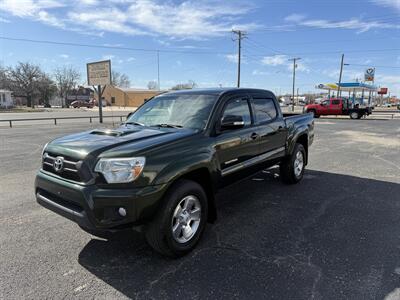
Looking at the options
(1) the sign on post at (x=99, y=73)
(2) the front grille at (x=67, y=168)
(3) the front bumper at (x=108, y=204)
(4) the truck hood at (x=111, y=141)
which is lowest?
(3) the front bumper at (x=108, y=204)

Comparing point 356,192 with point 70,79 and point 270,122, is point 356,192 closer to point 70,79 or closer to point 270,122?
point 270,122

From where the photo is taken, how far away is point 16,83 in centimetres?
7794

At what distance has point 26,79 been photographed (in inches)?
3044

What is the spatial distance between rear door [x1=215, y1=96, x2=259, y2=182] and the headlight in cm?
122

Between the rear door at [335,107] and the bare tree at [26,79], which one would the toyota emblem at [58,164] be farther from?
the bare tree at [26,79]

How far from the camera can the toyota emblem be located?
129 inches

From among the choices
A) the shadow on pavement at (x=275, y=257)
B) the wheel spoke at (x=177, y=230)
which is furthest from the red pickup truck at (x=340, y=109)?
the wheel spoke at (x=177, y=230)

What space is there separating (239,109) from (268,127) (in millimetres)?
822

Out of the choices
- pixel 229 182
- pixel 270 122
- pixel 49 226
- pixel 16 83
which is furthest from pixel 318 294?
pixel 16 83

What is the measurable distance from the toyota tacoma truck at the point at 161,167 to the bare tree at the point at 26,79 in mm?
83052

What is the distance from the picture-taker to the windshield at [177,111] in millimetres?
4055

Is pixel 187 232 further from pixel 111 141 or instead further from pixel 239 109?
pixel 239 109

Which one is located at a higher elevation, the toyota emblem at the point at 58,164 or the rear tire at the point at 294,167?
the toyota emblem at the point at 58,164

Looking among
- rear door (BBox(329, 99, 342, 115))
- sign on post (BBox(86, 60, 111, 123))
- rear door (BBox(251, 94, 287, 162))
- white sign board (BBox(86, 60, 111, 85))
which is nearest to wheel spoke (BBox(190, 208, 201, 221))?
rear door (BBox(251, 94, 287, 162))
